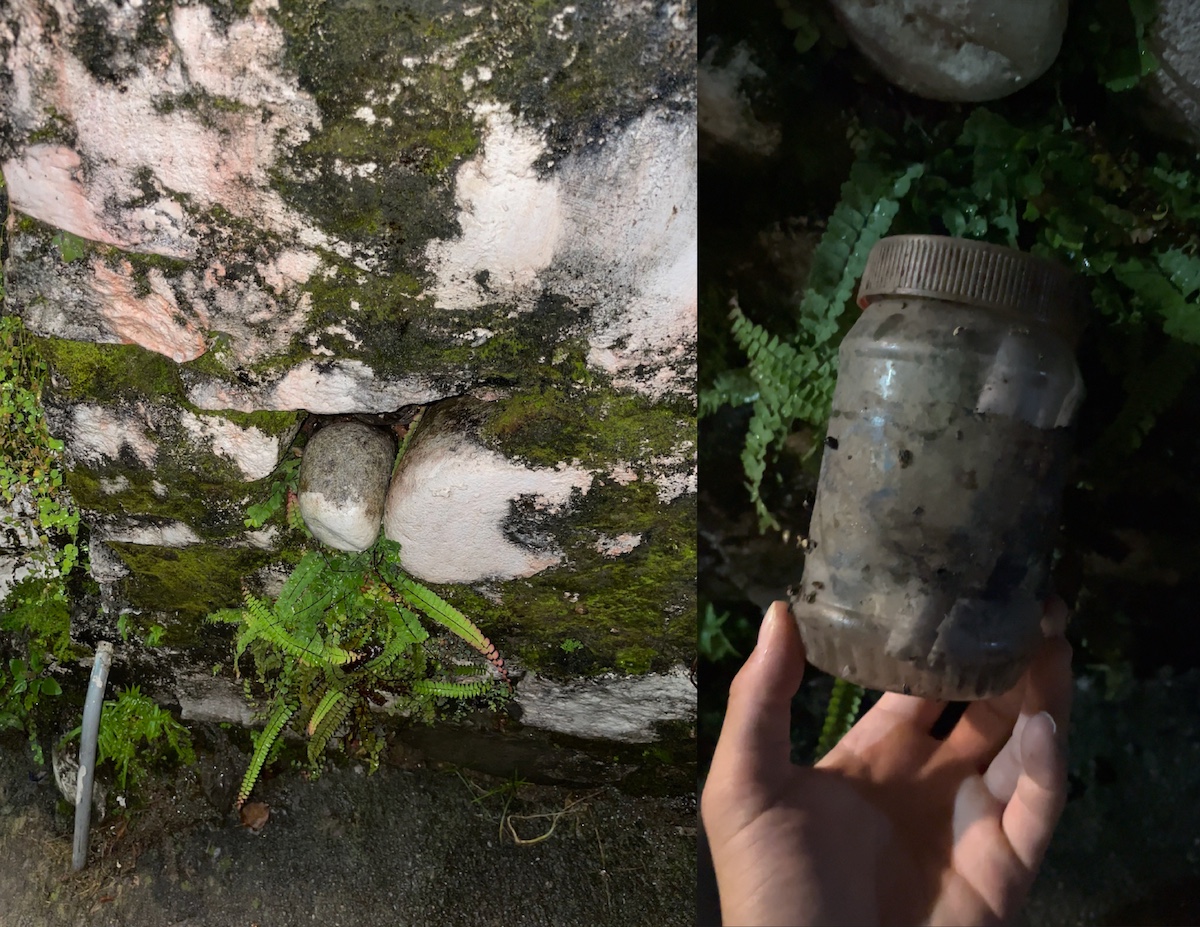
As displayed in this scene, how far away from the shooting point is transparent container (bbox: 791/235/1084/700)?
1827 mm

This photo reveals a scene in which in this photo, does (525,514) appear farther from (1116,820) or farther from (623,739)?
(1116,820)

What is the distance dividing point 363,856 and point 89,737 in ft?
3.98

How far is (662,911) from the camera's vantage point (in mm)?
3270

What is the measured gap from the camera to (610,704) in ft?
10.1

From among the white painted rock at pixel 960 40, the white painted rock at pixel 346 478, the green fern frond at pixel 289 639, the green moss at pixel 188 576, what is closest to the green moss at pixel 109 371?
the white painted rock at pixel 346 478

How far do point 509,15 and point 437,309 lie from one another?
0.75 metres

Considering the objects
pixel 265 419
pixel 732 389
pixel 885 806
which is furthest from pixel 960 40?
A: pixel 265 419

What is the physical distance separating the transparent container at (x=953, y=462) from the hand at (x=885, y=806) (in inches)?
10.6

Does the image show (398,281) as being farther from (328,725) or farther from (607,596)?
(328,725)

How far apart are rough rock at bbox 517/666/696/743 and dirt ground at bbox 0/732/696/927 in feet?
1.40

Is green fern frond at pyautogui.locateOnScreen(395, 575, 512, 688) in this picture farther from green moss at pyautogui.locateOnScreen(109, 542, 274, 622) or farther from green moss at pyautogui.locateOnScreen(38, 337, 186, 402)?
green moss at pyautogui.locateOnScreen(38, 337, 186, 402)

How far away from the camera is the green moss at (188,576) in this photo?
3.00 metres

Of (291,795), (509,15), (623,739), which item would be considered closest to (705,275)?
(509,15)

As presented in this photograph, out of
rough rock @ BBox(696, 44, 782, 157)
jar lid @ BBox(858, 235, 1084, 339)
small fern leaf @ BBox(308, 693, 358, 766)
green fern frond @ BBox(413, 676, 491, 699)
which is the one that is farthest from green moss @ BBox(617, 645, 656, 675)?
rough rock @ BBox(696, 44, 782, 157)
